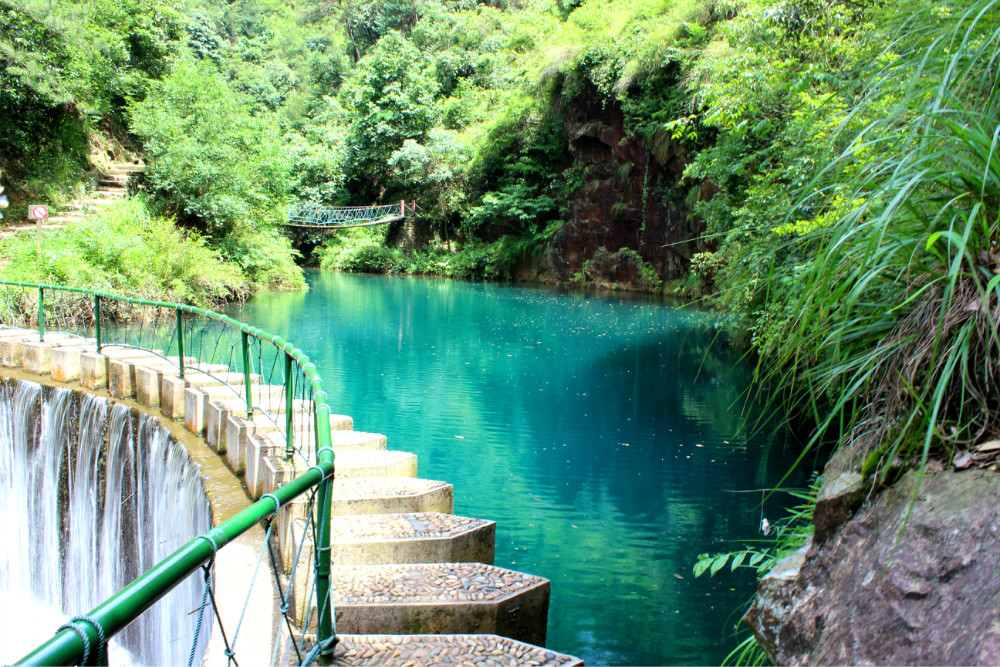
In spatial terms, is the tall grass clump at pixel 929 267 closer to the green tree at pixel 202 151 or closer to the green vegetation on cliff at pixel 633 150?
the green vegetation on cliff at pixel 633 150

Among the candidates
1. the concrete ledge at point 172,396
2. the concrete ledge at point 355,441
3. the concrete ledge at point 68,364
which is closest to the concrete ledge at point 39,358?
the concrete ledge at point 68,364

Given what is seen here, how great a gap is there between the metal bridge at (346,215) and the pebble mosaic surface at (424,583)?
27.7 m

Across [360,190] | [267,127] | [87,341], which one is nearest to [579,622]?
[87,341]

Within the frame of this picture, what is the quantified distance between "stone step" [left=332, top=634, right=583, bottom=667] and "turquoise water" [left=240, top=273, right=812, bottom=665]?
1667 mm

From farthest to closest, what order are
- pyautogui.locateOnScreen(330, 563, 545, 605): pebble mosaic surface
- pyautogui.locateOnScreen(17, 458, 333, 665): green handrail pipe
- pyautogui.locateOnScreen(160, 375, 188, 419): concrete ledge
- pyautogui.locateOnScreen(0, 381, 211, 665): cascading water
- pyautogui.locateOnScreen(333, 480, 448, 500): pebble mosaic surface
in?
pyautogui.locateOnScreen(160, 375, 188, 419): concrete ledge < pyautogui.locateOnScreen(0, 381, 211, 665): cascading water < pyautogui.locateOnScreen(333, 480, 448, 500): pebble mosaic surface < pyautogui.locateOnScreen(330, 563, 545, 605): pebble mosaic surface < pyautogui.locateOnScreen(17, 458, 333, 665): green handrail pipe

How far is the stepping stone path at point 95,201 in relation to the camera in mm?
15094

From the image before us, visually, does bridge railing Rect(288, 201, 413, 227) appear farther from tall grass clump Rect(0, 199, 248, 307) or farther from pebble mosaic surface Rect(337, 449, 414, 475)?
pebble mosaic surface Rect(337, 449, 414, 475)

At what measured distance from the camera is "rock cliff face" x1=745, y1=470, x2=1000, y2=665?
1613 mm

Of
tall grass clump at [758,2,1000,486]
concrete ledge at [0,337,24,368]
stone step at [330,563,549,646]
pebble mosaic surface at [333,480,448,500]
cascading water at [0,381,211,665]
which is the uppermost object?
tall grass clump at [758,2,1000,486]

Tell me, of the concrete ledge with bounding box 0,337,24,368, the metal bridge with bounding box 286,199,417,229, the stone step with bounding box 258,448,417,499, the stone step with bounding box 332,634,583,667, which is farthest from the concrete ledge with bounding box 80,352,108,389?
the metal bridge with bounding box 286,199,417,229

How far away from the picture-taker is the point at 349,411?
8.67m

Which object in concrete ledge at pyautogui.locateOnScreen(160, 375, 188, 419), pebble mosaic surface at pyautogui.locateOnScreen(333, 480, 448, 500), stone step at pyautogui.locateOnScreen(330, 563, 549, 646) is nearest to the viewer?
stone step at pyautogui.locateOnScreen(330, 563, 549, 646)

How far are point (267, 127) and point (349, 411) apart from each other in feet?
52.8

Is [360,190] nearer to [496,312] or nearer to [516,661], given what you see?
[496,312]
